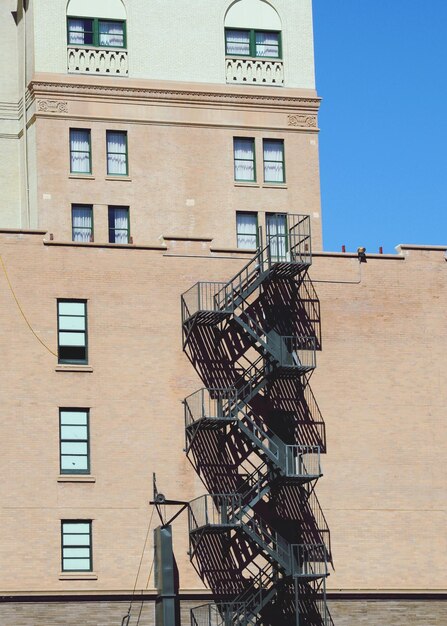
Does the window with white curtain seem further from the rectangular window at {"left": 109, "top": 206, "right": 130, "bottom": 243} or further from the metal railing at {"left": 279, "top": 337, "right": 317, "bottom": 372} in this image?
Result: the metal railing at {"left": 279, "top": 337, "right": 317, "bottom": 372}

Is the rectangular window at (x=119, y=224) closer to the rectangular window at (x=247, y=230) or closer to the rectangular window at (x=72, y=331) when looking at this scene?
the rectangular window at (x=247, y=230)

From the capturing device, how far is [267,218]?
242 ft

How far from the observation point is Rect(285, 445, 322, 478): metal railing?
66.3 metres

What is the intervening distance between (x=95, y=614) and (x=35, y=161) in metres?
18.8

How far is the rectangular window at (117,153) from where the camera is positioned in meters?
73.1

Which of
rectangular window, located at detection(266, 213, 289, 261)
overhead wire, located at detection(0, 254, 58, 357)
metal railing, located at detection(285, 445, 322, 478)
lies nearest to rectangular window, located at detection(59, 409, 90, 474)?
overhead wire, located at detection(0, 254, 58, 357)

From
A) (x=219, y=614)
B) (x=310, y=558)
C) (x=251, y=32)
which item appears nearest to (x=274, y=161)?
(x=251, y=32)

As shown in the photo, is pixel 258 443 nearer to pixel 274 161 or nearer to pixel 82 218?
pixel 82 218

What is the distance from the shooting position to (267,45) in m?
76.1

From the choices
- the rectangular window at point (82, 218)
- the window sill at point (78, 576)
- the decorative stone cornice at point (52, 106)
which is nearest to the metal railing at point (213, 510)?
the window sill at point (78, 576)

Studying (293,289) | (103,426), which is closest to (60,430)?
(103,426)

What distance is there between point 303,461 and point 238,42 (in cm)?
1860

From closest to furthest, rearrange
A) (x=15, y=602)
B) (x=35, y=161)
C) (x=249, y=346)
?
(x=15, y=602) < (x=249, y=346) < (x=35, y=161)

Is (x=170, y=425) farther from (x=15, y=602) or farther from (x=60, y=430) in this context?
(x=15, y=602)
